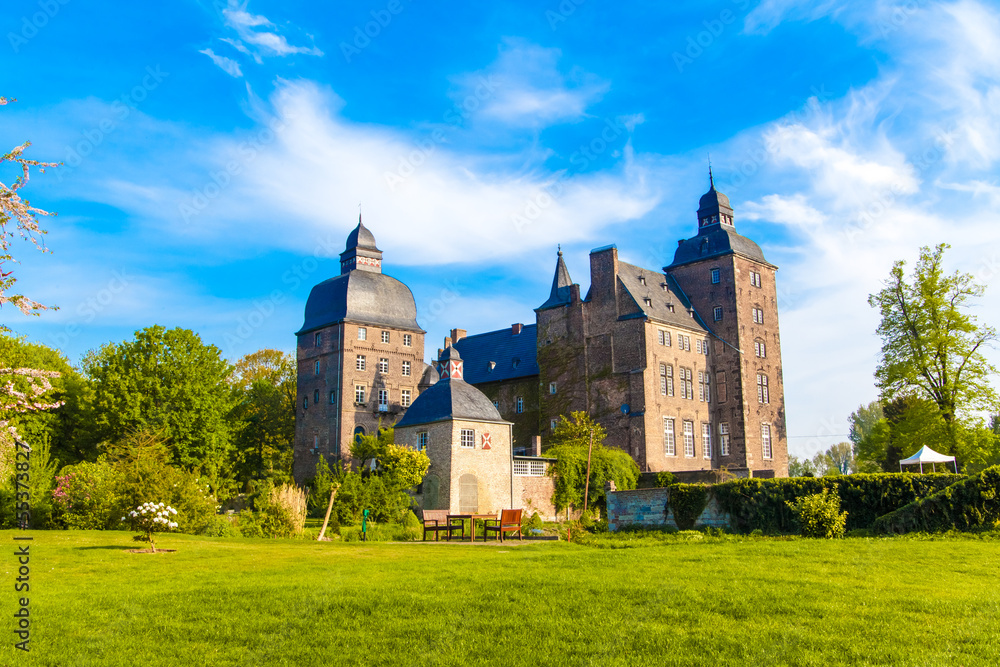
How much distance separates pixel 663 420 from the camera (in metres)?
46.8

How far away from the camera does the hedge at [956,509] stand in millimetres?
19156

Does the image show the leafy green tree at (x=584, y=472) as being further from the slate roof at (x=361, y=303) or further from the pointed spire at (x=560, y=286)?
the slate roof at (x=361, y=303)

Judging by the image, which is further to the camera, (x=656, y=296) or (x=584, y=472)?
(x=656, y=296)

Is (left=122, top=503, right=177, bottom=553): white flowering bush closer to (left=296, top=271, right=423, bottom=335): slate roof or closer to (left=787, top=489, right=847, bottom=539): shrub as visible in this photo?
(left=787, top=489, right=847, bottom=539): shrub

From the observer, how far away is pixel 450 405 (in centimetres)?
3831

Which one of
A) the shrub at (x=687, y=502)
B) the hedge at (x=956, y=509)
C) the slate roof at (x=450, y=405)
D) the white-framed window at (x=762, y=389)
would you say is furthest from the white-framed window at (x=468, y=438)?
the white-framed window at (x=762, y=389)

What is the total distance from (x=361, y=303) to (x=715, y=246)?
23561 mm

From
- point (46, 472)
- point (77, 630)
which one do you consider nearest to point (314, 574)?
point (77, 630)

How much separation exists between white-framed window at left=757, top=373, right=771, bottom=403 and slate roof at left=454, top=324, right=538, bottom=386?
→ 14.0 metres

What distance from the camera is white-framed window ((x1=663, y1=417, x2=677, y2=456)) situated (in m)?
46.6

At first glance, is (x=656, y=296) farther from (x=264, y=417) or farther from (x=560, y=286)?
(x=264, y=417)

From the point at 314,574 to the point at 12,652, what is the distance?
5.18 meters

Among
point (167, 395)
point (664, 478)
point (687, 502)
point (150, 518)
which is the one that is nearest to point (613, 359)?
point (664, 478)

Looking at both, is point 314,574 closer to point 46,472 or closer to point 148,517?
point 148,517
